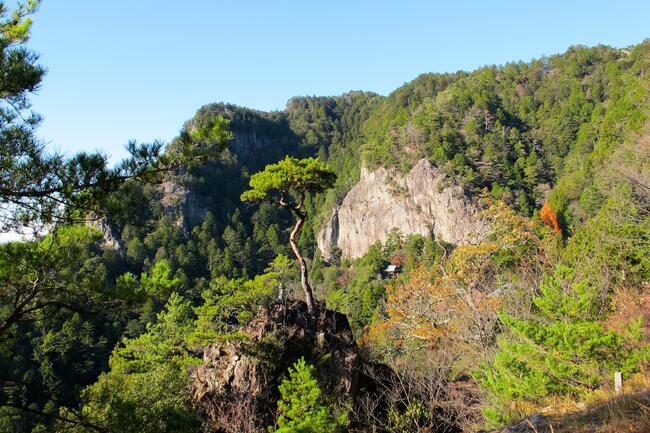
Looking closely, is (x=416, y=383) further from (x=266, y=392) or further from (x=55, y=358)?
(x=55, y=358)

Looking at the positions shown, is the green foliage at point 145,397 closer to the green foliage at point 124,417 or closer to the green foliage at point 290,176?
the green foliage at point 124,417

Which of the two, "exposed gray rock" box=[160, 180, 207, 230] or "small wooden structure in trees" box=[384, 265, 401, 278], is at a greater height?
"exposed gray rock" box=[160, 180, 207, 230]

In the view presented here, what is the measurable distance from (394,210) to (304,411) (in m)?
55.4

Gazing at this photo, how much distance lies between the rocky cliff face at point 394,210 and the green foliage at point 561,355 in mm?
41676

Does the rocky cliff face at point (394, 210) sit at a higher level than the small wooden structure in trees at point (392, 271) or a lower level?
A: higher

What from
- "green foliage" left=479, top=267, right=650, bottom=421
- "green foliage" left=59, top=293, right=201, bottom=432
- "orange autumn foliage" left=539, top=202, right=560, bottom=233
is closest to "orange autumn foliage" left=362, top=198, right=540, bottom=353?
"green foliage" left=479, top=267, right=650, bottom=421

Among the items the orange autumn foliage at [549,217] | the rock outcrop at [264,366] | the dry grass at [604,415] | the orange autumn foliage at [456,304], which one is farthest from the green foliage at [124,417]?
the orange autumn foliage at [549,217]

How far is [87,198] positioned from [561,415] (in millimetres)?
5193

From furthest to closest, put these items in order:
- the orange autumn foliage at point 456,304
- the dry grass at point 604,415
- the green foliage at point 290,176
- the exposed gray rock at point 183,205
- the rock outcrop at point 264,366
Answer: the exposed gray rock at point 183,205 < the orange autumn foliage at point 456,304 < the green foliage at point 290,176 < the rock outcrop at point 264,366 < the dry grass at point 604,415

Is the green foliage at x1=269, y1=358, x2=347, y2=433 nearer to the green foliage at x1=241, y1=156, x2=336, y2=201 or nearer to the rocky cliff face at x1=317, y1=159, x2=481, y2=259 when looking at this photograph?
the green foliage at x1=241, y1=156, x2=336, y2=201

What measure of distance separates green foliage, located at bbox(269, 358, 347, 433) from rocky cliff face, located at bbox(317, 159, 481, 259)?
41.6 meters

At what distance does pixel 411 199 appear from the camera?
59.7 metres

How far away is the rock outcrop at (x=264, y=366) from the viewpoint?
31.0 feet

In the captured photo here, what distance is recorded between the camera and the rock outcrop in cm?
946
